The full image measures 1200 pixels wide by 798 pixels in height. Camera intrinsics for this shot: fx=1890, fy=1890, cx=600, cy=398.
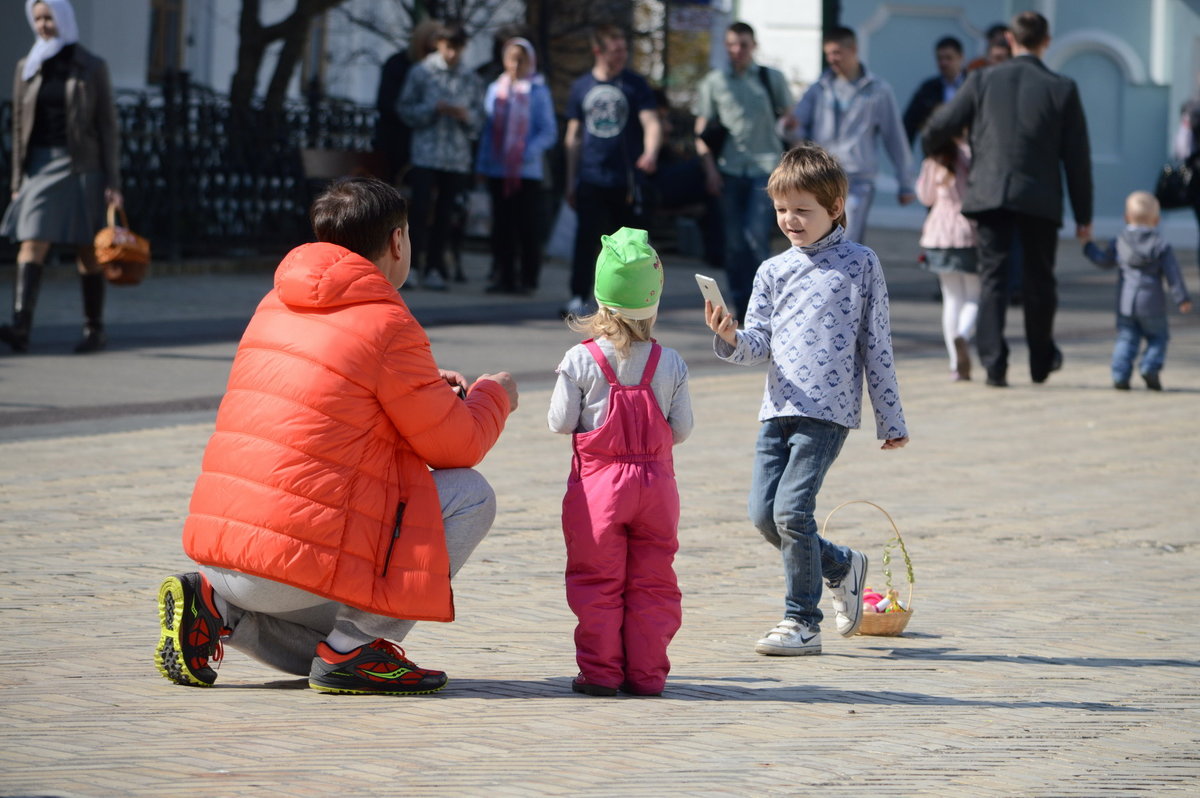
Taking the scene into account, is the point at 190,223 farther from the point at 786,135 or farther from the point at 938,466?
the point at 938,466

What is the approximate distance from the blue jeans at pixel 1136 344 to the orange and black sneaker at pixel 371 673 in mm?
7573

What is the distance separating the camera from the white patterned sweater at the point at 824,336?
516cm

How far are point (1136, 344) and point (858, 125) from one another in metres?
2.65

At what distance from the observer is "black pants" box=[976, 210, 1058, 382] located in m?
10.8

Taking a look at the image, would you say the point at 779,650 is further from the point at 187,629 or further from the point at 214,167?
the point at 214,167

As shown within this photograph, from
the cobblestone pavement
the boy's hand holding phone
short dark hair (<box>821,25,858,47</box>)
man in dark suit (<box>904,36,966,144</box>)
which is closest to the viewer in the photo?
the cobblestone pavement

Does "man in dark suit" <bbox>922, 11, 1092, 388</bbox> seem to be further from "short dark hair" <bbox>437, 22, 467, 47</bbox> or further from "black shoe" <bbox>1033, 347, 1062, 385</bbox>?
"short dark hair" <bbox>437, 22, 467, 47</bbox>

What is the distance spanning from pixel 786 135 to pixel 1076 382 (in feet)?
9.14

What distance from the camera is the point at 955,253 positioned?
444 inches

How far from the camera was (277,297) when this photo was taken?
4.68m

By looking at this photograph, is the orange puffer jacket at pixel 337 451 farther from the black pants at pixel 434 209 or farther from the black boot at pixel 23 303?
the black pants at pixel 434 209

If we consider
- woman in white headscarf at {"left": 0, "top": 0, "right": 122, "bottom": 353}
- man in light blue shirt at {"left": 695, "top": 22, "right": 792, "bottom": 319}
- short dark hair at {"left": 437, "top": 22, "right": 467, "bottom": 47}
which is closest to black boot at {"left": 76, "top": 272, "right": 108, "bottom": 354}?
woman in white headscarf at {"left": 0, "top": 0, "right": 122, "bottom": 353}

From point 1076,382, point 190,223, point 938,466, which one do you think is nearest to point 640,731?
point 938,466

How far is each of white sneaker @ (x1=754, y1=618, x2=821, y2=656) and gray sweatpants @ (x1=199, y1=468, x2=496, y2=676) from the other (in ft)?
3.10
